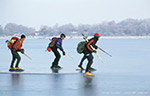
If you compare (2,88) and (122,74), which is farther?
(122,74)

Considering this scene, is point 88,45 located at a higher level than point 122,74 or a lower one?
higher

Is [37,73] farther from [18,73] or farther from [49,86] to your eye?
[49,86]

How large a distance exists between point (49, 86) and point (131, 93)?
7.80 ft

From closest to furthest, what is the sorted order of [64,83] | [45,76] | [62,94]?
[62,94] → [64,83] → [45,76]

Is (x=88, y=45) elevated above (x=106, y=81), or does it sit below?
above

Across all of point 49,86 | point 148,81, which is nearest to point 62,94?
point 49,86

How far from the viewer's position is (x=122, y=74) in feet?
42.5

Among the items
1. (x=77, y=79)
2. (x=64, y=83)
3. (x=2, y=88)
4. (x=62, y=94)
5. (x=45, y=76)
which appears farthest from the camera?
(x=45, y=76)

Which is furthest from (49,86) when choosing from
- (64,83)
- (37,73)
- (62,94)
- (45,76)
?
(37,73)

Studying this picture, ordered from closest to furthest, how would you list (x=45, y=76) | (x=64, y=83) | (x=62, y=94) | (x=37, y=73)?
(x=62, y=94) → (x=64, y=83) → (x=45, y=76) → (x=37, y=73)

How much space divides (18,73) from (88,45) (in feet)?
9.07

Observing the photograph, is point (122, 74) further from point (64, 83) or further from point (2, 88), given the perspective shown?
point (2, 88)

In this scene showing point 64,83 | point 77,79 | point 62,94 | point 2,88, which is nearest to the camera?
point 62,94

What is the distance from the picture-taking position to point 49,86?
32.9ft
